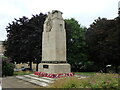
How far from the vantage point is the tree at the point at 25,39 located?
88.4 ft

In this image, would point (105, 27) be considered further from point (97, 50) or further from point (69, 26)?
point (69, 26)

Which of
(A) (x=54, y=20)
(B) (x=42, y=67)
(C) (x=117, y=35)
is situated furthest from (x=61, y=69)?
(C) (x=117, y=35)

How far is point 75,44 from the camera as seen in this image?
30.8m

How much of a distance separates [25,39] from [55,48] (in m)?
14.4

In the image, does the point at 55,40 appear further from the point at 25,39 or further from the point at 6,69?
the point at 25,39

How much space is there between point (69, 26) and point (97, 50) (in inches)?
316

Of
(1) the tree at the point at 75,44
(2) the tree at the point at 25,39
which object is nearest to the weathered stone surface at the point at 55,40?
(2) the tree at the point at 25,39

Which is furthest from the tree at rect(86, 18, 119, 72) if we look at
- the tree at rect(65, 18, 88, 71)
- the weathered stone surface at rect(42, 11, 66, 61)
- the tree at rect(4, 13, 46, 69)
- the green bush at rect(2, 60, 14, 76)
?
the green bush at rect(2, 60, 14, 76)

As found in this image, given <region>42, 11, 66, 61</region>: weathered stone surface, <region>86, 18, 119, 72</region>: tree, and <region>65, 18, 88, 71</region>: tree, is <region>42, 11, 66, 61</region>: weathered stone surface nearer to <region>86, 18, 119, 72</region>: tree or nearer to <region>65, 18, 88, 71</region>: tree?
<region>86, 18, 119, 72</region>: tree

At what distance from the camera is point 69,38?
2997 cm


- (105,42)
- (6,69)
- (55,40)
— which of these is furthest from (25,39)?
(105,42)

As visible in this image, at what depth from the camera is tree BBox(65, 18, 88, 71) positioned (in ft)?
98.8

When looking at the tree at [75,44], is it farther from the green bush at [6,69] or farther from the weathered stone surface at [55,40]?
the weathered stone surface at [55,40]

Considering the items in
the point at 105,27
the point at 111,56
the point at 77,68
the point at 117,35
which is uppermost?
the point at 105,27
